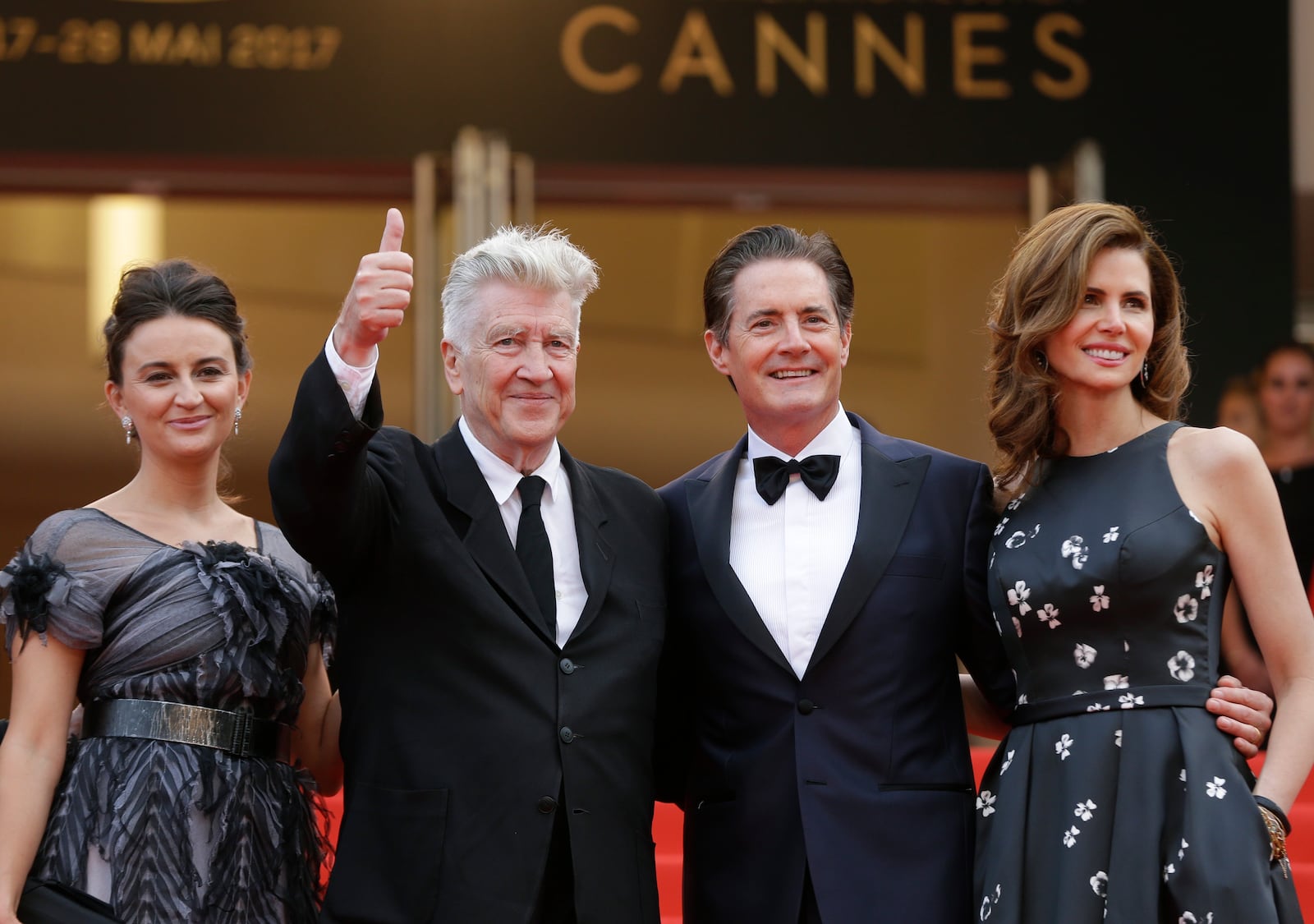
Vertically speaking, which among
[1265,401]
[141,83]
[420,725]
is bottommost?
[420,725]

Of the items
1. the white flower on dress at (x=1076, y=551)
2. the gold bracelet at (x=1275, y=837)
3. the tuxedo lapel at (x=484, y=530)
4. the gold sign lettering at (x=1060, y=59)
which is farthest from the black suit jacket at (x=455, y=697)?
the gold sign lettering at (x=1060, y=59)

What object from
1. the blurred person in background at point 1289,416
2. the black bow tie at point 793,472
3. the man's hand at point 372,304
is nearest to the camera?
the man's hand at point 372,304

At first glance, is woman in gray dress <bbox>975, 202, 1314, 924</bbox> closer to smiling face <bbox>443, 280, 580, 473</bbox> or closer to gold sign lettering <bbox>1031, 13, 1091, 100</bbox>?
smiling face <bbox>443, 280, 580, 473</bbox>

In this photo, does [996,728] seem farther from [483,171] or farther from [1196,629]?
[483,171]

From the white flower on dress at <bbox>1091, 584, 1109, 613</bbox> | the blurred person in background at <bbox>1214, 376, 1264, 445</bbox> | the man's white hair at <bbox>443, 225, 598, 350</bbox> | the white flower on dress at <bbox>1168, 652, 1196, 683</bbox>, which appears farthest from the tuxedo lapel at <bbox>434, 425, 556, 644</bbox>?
the blurred person in background at <bbox>1214, 376, 1264, 445</bbox>

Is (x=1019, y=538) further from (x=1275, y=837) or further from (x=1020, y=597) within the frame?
(x=1275, y=837)

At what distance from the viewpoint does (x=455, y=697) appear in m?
2.79

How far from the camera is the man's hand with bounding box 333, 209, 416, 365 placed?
2.61m

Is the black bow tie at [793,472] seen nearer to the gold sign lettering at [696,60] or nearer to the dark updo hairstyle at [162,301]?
the dark updo hairstyle at [162,301]

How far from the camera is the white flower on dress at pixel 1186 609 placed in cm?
274

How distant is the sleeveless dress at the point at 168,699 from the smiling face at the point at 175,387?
0.58ft

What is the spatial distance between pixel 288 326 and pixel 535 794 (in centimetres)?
470

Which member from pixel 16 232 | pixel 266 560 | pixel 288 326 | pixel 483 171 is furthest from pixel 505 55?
pixel 266 560

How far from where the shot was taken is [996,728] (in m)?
3.18
